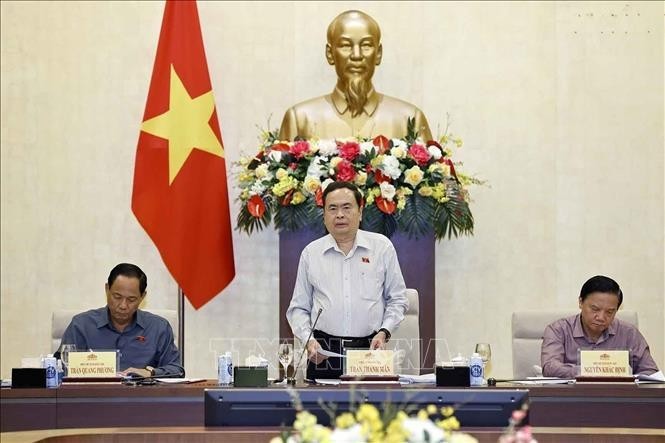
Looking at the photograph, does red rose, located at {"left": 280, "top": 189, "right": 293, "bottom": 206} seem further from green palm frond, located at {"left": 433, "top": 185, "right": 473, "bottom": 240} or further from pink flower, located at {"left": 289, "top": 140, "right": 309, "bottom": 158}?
green palm frond, located at {"left": 433, "top": 185, "right": 473, "bottom": 240}

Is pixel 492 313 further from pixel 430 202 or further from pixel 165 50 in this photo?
pixel 165 50

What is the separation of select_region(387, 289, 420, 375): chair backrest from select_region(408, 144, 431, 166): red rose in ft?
2.77

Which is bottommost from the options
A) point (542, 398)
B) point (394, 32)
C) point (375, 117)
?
point (542, 398)

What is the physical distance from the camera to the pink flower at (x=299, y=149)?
5.52m

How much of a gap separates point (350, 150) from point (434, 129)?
152 cm

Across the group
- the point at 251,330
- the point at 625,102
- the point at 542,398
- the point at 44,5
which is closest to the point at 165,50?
the point at 44,5

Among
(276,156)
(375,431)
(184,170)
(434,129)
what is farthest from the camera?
(434,129)

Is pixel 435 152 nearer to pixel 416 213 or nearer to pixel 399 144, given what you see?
pixel 399 144

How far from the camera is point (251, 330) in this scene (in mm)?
6820

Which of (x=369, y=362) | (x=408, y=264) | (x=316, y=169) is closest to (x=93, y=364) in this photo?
(x=369, y=362)

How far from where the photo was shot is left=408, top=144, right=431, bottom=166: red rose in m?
5.46

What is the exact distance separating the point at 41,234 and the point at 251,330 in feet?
4.48

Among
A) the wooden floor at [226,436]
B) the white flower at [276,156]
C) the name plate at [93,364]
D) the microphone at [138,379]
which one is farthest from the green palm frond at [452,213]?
the wooden floor at [226,436]

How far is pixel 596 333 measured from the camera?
466cm
